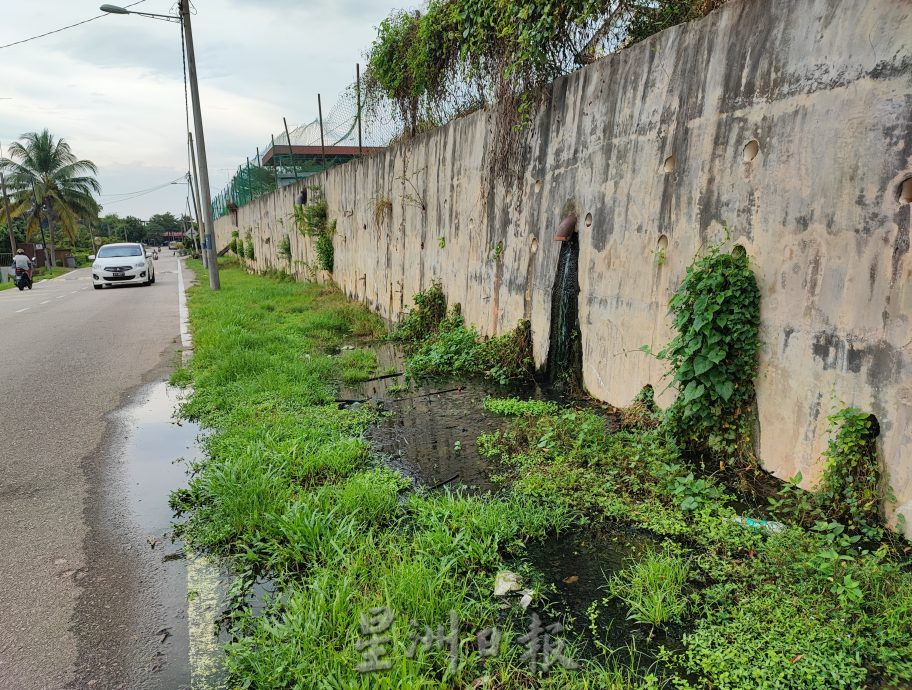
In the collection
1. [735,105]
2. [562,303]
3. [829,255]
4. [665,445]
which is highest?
[735,105]

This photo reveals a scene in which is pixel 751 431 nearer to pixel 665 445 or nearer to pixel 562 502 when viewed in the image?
pixel 665 445

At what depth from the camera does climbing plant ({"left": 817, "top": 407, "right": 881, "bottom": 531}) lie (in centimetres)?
283

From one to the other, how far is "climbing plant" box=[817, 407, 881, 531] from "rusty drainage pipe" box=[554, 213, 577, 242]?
270 cm

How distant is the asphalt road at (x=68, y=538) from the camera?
229cm

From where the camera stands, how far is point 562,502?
3.34 metres

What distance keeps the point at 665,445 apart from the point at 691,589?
4.66ft

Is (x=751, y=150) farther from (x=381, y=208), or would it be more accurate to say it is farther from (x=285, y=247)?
(x=285, y=247)

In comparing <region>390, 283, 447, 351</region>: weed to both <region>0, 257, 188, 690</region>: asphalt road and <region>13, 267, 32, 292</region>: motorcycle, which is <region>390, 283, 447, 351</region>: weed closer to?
<region>0, 257, 188, 690</region>: asphalt road

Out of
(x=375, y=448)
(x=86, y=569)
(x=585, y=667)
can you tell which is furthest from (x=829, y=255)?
(x=86, y=569)

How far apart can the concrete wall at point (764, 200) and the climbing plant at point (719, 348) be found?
3.4 inches

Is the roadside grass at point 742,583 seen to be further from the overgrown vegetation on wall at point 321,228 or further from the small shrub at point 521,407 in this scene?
the overgrown vegetation on wall at point 321,228

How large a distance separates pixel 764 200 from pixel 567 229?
194cm

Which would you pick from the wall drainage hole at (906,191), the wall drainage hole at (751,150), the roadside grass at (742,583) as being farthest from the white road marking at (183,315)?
the wall drainage hole at (906,191)

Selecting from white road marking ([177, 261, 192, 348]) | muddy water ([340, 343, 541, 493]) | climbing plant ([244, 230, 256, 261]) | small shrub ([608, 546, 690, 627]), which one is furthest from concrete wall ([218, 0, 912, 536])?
climbing plant ([244, 230, 256, 261])
